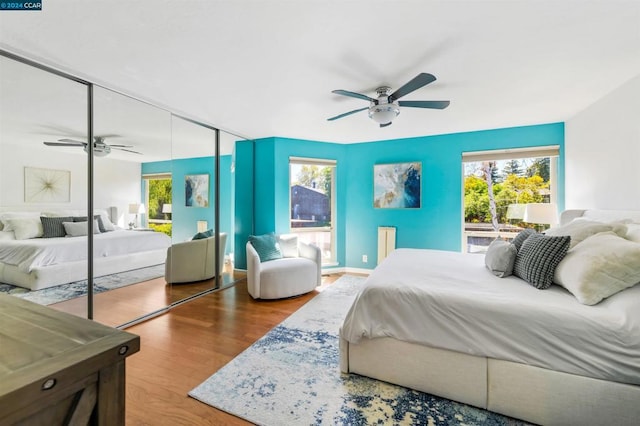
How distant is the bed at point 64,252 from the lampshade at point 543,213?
4543 millimetres

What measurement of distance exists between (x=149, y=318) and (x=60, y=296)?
0.84 m

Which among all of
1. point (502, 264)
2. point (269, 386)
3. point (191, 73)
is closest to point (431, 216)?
point (502, 264)

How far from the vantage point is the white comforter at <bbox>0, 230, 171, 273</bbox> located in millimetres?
2078

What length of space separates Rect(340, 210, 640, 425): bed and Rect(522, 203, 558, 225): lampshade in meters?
1.07

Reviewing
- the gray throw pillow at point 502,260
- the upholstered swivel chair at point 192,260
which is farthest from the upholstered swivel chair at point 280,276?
the gray throw pillow at point 502,260

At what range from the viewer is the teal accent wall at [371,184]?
13.3 feet

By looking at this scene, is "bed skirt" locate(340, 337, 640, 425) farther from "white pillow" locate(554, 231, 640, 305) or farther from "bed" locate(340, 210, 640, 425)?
"white pillow" locate(554, 231, 640, 305)

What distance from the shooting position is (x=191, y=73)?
229 centimetres

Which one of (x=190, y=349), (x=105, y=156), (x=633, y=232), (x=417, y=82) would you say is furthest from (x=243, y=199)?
(x=633, y=232)

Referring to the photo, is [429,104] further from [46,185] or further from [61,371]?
[46,185]

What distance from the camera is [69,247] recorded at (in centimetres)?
238

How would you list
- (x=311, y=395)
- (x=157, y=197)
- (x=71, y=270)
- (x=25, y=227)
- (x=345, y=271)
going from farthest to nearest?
(x=345, y=271)
(x=157, y=197)
(x=71, y=270)
(x=25, y=227)
(x=311, y=395)

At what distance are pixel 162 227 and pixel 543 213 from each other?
15.1 feet

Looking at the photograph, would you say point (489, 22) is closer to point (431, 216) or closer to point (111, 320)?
point (431, 216)
